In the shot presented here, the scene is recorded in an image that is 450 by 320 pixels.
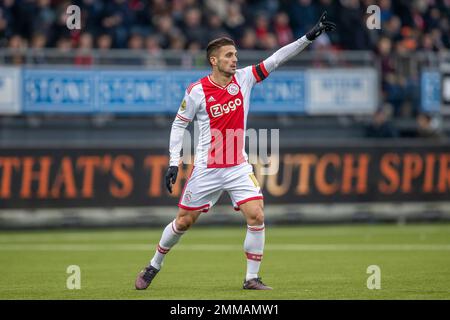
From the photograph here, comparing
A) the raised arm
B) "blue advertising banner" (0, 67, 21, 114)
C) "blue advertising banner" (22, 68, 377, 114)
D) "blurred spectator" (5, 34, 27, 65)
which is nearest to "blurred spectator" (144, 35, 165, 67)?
"blue advertising banner" (22, 68, 377, 114)

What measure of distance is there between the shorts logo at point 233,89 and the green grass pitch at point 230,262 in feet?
7.10

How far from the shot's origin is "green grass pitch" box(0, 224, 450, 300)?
1137 centimetres

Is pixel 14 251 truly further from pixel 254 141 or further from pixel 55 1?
pixel 55 1

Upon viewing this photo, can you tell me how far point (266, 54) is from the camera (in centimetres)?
2305

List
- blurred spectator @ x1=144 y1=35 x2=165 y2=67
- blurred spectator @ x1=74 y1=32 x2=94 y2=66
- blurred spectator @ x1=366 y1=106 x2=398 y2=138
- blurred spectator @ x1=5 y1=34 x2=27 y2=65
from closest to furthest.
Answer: blurred spectator @ x1=5 y1=34 x2=27 y2=65, blurred spectator @ x1=74 y1=32 x2=94 y2=66, blurred spectator @ x1=144 y1=35 x2=165 y2=67, blurred spectator @ x1=366 y1=106 x2=398 y2=138

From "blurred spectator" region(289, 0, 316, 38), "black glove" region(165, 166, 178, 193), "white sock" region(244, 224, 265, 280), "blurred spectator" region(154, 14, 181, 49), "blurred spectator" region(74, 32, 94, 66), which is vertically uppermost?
"blurred spectator" region(289, 0, 316, 38)

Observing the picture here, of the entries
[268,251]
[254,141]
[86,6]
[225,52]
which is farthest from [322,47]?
[225,52]

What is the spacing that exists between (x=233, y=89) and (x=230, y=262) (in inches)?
167

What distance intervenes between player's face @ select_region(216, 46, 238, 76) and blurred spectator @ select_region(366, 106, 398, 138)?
12462 mm

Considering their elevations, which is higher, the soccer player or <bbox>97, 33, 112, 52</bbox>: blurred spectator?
<bbox>97, 33, 112, 52</bbox>: blurred spectator

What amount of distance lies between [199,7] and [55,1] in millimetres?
3448

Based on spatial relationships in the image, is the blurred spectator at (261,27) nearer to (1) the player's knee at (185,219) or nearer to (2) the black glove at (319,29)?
(2) the black glove at (319,29)

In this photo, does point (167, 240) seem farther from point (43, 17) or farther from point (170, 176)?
point (43, 17)

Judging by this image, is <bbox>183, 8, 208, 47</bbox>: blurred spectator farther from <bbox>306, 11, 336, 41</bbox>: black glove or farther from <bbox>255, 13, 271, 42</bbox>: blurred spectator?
<bbox>306, 11, 336, 41</bbox>: black glove
